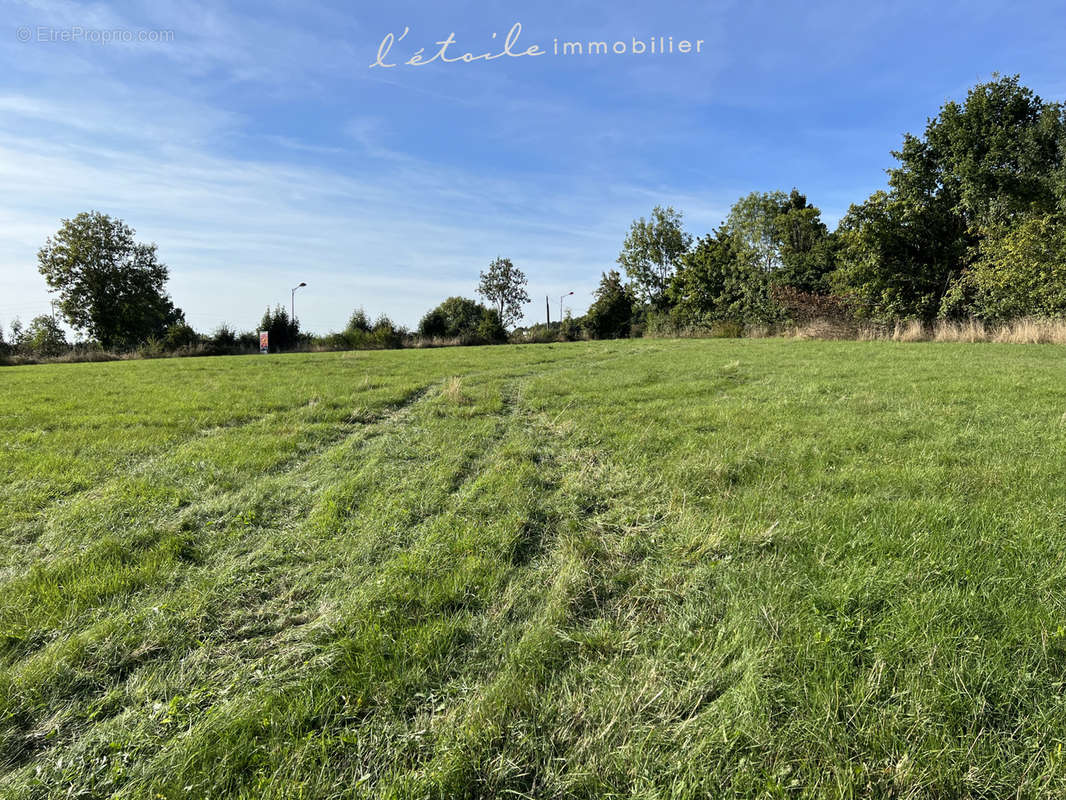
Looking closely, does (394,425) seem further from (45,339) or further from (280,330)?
(45,339)

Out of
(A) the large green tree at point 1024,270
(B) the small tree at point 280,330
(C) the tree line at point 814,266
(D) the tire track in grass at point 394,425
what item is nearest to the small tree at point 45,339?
(C) the tree line at point 814,266

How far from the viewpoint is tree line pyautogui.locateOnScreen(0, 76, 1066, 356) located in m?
20.9

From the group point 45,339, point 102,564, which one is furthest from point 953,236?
point 45,339

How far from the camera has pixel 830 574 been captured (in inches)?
104

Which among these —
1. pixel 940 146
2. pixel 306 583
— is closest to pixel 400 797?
pixel 306 583

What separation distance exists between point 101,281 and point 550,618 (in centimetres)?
6004

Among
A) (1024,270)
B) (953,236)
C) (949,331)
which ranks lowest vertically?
(949,331)

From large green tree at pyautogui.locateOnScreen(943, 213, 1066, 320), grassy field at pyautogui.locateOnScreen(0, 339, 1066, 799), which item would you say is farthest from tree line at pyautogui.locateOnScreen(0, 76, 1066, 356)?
grassy field at pyautogui.locateOnScreen(0, 339, 1066, 799)

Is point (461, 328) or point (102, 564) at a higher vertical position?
point (461, 328)

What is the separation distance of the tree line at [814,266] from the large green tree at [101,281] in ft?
0.37

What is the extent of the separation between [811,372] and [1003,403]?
4.10 metres

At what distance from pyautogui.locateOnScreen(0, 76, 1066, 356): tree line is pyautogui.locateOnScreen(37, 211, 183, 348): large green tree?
0.11 meters

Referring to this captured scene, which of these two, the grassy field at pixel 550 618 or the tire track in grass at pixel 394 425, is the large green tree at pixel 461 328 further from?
the grassy field at pixel 550 618

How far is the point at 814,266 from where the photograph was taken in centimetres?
3225
